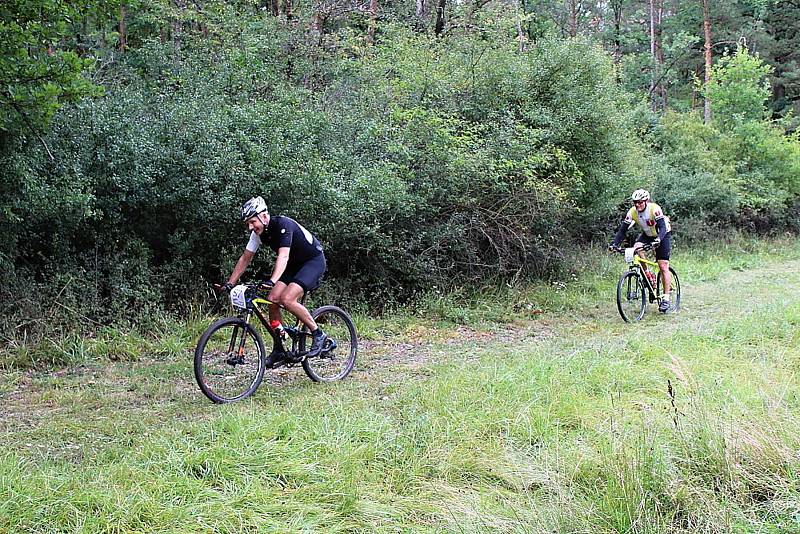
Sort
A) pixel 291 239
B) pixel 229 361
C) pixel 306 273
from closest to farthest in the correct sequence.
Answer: pixel 229 361
pixel 291 239
pixel 306 273

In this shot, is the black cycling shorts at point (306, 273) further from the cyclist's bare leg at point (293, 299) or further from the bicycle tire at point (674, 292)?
the bicycle tire at point (674, 292)

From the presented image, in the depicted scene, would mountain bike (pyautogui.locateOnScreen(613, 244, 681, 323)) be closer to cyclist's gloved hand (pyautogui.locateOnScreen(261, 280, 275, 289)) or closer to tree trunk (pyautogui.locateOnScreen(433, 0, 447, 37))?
cyclist's gloved hand (pyautogui.locateOnScreen(261, 280, 275, 289))

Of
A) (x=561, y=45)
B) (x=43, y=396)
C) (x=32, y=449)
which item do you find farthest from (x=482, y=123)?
(x=32, y=449)

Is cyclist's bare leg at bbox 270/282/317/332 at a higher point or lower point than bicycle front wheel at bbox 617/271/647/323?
higher

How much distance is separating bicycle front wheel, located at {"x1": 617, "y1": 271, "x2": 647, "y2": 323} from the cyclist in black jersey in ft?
18.6

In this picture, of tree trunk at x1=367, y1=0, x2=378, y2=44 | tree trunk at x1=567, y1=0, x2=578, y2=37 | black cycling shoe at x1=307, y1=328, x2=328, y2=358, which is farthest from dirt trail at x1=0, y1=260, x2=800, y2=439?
tree trunk at x1=567, y1=0, x2=578, y2=37

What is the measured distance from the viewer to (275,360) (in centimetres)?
688

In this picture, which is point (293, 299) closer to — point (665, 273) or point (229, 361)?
point (229, 361)

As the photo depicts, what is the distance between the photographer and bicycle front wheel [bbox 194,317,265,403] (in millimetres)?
6238

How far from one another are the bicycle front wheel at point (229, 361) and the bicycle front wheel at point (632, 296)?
639 centimetres

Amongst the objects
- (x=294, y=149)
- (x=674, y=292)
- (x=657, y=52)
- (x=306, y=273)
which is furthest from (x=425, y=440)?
(x=657, y=52)

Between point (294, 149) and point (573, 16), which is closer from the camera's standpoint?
point (294, 149)

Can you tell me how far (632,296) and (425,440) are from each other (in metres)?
7.04

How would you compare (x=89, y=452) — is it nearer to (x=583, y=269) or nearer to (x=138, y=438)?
(x=138, y=438)
